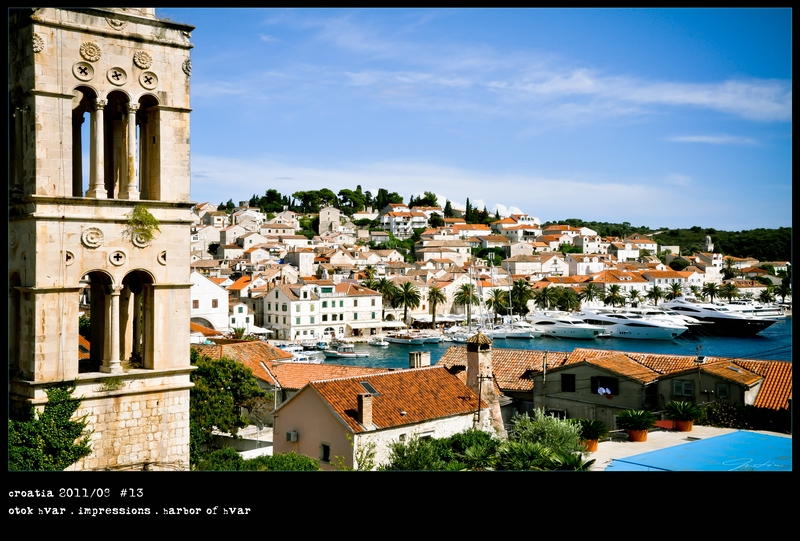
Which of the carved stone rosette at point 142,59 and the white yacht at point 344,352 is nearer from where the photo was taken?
the carved stone rosette at point 142,59

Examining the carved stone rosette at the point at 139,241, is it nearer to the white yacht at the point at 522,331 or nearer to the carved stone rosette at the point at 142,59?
the carved stone rosette at the point at 142,59

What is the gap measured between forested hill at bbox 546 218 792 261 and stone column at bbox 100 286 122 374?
2767cm

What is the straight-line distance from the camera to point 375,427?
8.90 m

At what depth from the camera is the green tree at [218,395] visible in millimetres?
10375

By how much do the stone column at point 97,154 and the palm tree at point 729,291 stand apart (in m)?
51.2

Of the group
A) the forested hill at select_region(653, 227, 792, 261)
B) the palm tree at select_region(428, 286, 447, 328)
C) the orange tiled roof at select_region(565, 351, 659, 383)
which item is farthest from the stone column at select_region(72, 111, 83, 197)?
the palm tree at select_region(428, 286, 447, 328)

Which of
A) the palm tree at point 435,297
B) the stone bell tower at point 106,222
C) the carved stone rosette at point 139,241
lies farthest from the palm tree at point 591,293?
the carved stone rosette at point 139,241

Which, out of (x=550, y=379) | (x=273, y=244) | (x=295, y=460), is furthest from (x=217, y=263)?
(x=295, y=460)

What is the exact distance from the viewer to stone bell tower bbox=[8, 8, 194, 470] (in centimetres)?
568

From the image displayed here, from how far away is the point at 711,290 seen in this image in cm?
5166

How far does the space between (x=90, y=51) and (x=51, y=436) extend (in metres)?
2.75

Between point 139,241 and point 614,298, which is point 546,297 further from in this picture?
point 139,241
